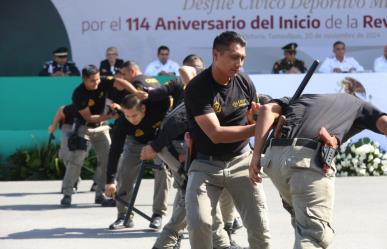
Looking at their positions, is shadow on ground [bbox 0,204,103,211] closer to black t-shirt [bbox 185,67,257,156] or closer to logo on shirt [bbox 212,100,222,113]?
black t-shirt [bbox 185,67,257,156]

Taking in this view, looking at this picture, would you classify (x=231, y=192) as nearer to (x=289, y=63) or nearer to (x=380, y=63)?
(x=289, y=63)

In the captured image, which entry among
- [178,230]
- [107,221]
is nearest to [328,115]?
[178,230]

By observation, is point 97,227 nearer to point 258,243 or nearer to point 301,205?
point 258,243

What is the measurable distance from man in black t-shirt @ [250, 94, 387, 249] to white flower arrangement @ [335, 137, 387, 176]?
8.09 meters

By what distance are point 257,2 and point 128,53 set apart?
2.69 m

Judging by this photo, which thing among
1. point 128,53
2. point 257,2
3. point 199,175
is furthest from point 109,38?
point 199,175

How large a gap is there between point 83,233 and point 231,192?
3290 millimetres

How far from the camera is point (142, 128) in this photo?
9758mm

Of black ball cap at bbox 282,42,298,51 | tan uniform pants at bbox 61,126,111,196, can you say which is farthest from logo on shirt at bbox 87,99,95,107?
black ball cap at bbox 282,42,298,51

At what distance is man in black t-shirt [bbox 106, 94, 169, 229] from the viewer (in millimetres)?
9344

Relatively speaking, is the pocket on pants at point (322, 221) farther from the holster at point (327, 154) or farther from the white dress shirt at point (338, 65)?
the white dress shirt at point (338, 65)

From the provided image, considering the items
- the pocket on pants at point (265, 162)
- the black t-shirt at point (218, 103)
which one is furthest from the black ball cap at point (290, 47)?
the pocket on pants at point (265, 162)

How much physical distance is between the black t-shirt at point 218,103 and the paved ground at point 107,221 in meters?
2.08

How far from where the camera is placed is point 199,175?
670 centimetres
